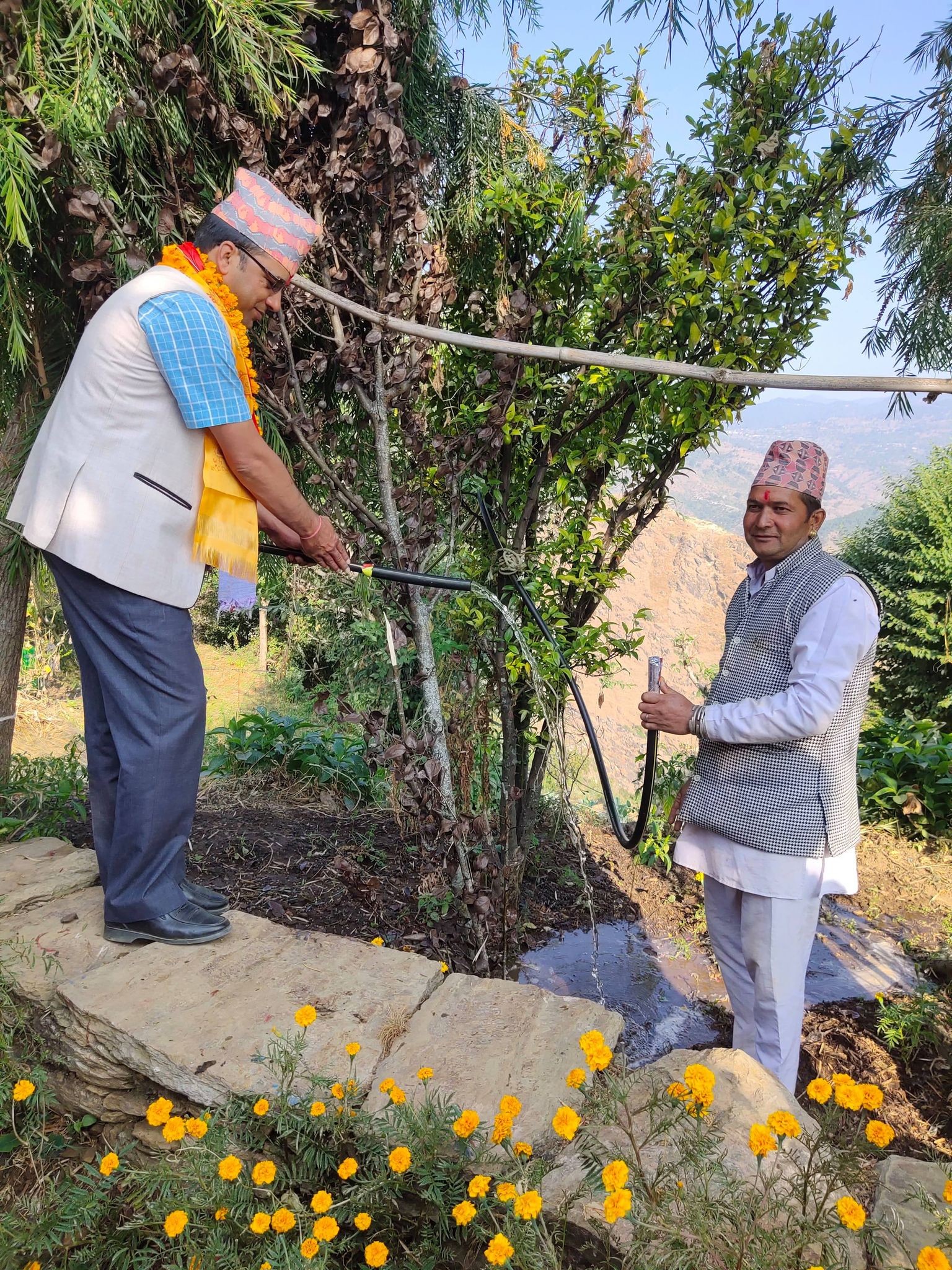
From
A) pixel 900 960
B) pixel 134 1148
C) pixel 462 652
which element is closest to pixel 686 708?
pixel 462 652

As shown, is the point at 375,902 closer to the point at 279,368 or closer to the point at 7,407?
the point at 279,368

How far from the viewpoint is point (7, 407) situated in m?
3.29

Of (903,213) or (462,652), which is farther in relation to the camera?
(903,213)

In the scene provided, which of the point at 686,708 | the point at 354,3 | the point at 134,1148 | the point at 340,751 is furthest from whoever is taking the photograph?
the point at 340,751

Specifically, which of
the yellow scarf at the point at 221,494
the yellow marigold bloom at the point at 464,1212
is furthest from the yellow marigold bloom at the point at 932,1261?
the yellow scarf at the point at 221,494

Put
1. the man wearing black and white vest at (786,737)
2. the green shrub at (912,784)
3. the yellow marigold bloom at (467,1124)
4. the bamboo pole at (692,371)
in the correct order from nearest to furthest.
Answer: the yellow marigold bloom at (467,1124) < the bamboo pole at (692,371) < the man wearing black and white vest at (786,737) < the green shrub at (912,784)

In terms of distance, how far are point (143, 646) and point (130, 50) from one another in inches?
75.9

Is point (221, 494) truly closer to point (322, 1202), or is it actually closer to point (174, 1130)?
point (174, 1130)

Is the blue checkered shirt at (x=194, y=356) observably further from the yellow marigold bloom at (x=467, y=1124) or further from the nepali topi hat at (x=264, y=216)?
the yellow marigold bloom at (x=467, y=1124)

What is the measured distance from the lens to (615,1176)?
3.68 ft

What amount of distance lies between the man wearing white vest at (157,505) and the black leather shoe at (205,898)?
0.38ft

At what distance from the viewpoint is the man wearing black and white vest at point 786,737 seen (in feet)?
6.97

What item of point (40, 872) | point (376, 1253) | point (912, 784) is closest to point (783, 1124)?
point (376, 1253)

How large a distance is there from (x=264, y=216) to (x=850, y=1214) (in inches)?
91.1
